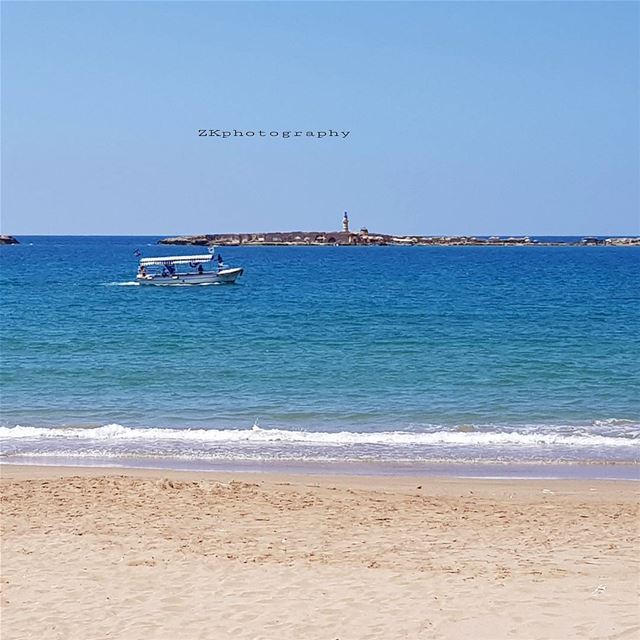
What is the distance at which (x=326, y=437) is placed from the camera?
1491 cm

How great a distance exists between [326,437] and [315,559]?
6.57 meters

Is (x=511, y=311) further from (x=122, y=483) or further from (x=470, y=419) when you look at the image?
(x=122, y=483)

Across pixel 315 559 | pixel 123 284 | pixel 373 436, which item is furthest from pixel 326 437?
pixel 123 284

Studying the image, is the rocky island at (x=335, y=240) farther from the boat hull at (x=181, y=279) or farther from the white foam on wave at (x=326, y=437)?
the white foam on wave at (x=326, y=437)

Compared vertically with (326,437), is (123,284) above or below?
above

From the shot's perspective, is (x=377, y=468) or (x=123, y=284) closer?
(x=377, y=468)

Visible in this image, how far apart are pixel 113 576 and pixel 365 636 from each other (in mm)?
2405

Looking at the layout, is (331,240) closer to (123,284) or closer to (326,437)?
(123,284)

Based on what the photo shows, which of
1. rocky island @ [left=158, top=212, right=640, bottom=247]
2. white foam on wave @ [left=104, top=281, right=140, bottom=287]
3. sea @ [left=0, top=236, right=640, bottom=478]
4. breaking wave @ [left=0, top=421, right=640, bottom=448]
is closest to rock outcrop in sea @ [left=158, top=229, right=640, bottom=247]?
rocky island @ [left=158, top=212, right=640, bottom=247]

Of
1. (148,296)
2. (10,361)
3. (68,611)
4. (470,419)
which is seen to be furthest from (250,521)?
(148,296)

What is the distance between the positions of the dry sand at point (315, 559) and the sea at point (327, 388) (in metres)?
1.99

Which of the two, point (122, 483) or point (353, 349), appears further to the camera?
point (353, 349)

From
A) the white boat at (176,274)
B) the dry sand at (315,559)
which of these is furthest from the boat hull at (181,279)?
the dry sand at (315,559)

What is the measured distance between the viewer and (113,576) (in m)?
7.83
